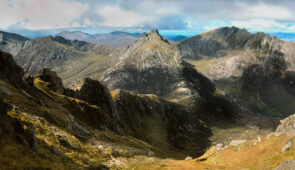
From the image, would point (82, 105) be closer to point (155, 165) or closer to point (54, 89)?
point (54, 89)

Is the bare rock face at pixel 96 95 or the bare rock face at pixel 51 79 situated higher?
the bare rock face at pixel 51 79

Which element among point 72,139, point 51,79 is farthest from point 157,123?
point 72,139

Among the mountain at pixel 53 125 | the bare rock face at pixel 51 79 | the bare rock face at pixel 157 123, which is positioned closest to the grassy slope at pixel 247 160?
the mountain at pixel 53 125

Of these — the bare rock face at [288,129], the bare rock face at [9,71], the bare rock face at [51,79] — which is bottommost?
the bare rock face at [288,129]

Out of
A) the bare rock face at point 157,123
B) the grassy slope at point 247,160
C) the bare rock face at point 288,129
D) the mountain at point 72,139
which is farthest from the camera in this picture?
the bare rock face at point 157,123

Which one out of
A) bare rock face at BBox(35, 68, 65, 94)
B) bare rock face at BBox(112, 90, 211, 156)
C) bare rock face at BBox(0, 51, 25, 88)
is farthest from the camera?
bare rock face at BBox(112, 90, 211, 156)

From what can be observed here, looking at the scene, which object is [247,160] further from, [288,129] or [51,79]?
[51,79]

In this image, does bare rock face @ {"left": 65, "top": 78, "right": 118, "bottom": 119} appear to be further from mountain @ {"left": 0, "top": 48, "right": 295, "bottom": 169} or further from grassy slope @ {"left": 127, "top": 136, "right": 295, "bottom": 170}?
grassy slope @ {"left": 127, "top": 136, "right": 295, "bottom": 170}

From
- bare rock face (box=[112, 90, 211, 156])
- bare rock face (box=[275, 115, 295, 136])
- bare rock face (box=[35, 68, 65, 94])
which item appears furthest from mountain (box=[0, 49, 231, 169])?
bare rock face (box=[112, 90, 211, 156])

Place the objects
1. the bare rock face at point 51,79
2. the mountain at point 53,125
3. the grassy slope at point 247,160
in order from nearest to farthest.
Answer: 1. the mountain at point 53,125
2. the grassy slope at point 247,160
3. the bare rock face at point 51,79

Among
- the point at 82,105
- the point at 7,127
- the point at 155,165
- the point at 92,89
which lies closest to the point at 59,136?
the point at 7,127

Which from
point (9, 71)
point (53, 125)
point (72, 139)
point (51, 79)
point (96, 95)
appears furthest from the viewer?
point (96, 95)

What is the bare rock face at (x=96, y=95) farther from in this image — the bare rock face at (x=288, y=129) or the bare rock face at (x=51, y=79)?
the bare rock face at (x=288, y=129)
